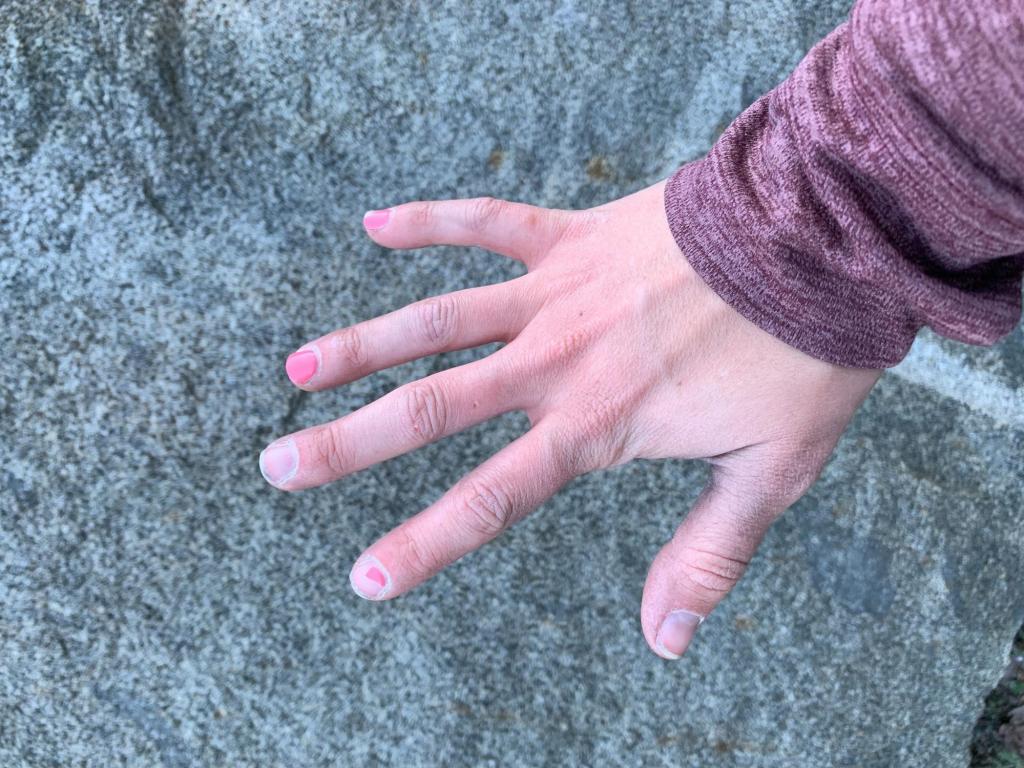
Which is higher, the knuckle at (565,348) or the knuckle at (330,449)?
the knuckle at (565,348)

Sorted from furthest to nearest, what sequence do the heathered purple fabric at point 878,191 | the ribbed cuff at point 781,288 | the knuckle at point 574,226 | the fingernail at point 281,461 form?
the knuckle at point 574,226 < the fingernail at point 281,461 < the ribbed cuff at point 781,288 < the heathered purple fabric at point 878,191

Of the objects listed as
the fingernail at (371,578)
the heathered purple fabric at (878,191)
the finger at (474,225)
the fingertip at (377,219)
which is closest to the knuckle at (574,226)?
the finger at (474,225)

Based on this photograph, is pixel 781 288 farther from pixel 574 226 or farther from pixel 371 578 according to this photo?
pixel 371 578

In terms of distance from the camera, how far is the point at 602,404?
100cm

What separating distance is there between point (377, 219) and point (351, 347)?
0.21 metres

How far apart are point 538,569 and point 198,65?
2.93 ft

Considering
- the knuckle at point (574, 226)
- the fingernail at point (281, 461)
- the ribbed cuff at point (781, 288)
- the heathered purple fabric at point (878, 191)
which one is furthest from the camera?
the knuckle at point (574, 226)

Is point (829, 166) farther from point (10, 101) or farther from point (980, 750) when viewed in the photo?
point (980, 750)

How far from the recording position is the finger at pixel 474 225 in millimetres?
1141

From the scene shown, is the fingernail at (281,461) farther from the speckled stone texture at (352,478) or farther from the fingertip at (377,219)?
the fingertip at (377,219)

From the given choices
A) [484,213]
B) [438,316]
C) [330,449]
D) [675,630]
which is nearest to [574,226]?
[484,213]

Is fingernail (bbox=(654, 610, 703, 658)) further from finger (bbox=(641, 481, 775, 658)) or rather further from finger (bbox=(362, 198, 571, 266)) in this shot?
finger (bbox=(362, 198, 571, 266))

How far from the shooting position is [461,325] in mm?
1058

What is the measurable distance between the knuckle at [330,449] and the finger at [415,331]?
82 millimetres
